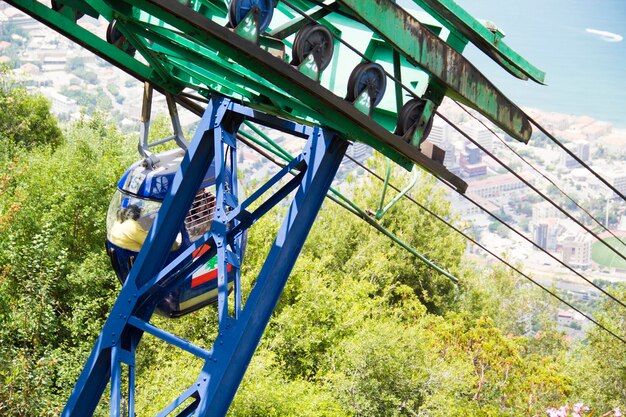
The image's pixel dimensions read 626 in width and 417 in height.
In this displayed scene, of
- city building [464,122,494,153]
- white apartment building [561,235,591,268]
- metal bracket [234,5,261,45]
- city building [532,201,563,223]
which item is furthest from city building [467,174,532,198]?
metal bracket [234,5,261,45]

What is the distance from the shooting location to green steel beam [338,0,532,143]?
14.1 feet

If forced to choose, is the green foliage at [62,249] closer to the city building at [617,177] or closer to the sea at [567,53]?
the city building at [617,177]

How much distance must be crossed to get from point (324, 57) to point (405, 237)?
2665cm

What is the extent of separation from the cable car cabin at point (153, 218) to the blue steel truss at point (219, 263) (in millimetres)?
345

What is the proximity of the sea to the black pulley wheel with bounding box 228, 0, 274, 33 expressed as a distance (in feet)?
372

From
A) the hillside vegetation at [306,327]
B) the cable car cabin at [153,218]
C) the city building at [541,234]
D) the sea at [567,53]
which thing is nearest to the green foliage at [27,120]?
the hillside vegetation at [306,327]

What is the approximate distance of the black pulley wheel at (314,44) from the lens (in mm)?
4590

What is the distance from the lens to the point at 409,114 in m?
4.98

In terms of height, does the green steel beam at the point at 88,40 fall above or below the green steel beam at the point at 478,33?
below

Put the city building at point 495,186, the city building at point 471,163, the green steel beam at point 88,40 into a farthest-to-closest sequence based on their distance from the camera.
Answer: the city building at point 495,186, the city building at point 471,163, the green steel beam at point 88,40

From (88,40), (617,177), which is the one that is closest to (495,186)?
(617,177)

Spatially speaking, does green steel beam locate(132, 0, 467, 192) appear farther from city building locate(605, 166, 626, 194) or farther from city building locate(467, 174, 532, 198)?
city building locate(605, 166, 626, 194)

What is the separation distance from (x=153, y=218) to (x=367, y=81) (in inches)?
100

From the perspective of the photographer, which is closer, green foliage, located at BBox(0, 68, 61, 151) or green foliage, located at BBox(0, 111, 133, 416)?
green foliage, located at BBox(0, 111, 133, 416)
